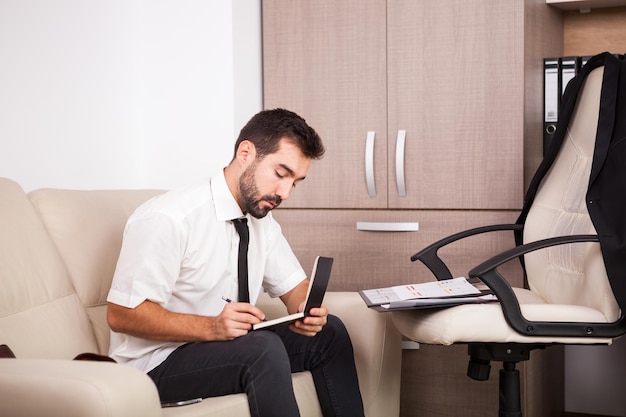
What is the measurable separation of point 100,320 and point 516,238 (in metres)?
1.31

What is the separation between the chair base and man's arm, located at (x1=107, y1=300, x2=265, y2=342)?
0.64 m

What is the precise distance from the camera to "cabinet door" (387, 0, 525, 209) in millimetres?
2830

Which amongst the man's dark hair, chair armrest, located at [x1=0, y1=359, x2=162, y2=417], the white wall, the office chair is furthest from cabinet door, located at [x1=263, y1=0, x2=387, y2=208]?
chair armrest, located at [x1=0, y1=359, x2=162, y2=417]

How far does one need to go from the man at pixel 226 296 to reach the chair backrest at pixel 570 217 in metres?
0.65

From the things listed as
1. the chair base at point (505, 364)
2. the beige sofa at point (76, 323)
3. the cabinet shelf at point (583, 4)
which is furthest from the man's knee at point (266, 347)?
the cabinet shelf at point (583, 4)

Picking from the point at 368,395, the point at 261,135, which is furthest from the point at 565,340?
the point at 261,135

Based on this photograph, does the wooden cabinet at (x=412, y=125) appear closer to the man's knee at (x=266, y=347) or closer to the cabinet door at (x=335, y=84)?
the cabinet door at (x=335, y=84)

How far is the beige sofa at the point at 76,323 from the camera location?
1.47 metres

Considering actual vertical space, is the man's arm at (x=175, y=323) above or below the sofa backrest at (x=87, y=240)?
below

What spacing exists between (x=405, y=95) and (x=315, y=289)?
1.17 meters

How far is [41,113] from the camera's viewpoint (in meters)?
2.56

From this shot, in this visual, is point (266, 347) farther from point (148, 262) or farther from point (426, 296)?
point (426, 296)

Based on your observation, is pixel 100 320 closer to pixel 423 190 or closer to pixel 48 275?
pixel 48 275

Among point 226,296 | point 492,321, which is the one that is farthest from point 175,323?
point 492,321
